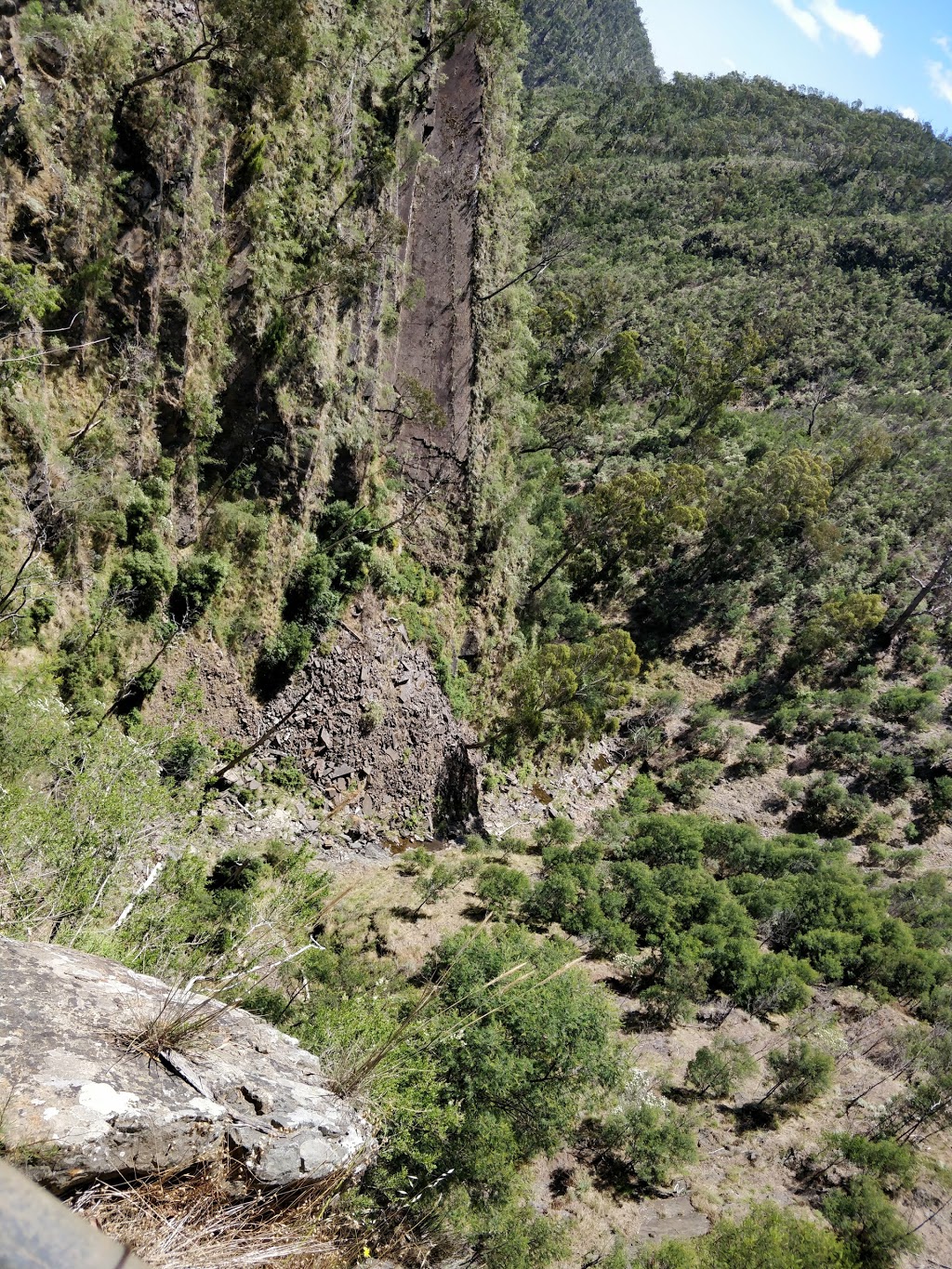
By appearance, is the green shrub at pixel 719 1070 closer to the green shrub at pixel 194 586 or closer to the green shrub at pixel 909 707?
the green shrub at pixel 194 586

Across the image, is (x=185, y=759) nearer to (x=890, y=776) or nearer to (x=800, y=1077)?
(x=800, y=1077)

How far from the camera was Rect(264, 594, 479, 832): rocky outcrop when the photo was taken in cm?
2473

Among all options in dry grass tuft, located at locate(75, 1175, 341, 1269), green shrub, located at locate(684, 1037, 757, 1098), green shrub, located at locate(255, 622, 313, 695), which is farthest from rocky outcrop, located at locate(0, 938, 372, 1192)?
green shrub, located at locate(684, 1037, 757, 1098)

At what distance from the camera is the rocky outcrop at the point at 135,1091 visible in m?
4.46

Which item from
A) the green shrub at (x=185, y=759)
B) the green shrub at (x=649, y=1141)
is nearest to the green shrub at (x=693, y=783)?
the green shrub at (x=649, y=1141)

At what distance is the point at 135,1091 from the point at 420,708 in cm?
2260

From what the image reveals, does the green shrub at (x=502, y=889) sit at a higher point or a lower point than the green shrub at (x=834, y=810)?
lower

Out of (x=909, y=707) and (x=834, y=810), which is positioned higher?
(x=909, y=707)

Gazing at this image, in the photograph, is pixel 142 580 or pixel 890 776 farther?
pixel 890 776

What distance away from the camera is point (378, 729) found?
26266 mm

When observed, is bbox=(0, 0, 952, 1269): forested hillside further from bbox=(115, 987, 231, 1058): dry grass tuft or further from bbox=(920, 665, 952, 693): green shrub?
bbox=(920, 665, 952, 693): green shrub

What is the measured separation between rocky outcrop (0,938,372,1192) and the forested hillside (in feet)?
0.25

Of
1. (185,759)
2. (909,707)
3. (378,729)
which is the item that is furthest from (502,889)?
(909,707)

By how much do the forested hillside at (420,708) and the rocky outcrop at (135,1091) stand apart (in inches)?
3.0
